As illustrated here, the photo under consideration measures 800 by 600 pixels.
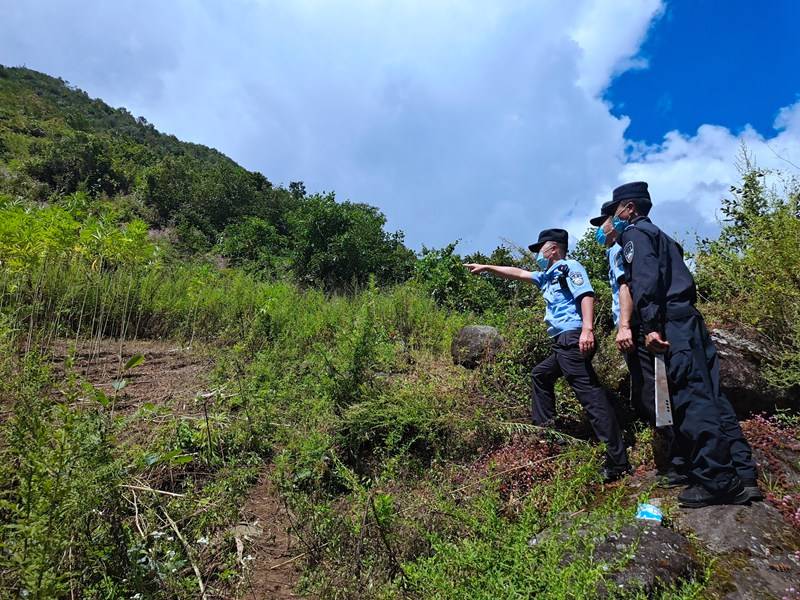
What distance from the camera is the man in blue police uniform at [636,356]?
303 cm

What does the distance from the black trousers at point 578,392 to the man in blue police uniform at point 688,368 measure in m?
0.40

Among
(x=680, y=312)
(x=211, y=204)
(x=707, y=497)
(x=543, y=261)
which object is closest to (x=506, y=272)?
(x=543, y=261)

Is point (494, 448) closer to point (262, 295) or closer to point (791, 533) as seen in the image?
point (791, 533)

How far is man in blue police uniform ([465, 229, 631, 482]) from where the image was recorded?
3219 millimetres

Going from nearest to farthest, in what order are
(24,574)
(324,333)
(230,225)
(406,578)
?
1. (24,574)
2. (406,578)
3. (324,333)
4. (230,225)

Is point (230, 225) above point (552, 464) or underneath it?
above

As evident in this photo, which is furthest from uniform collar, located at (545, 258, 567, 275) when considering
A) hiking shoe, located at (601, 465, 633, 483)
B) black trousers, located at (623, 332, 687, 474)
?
hiking shoe, located at (601, 465, 633, 483)

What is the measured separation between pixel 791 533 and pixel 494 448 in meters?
1.71

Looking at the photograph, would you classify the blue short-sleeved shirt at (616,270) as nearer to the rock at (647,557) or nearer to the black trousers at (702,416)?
the black trousers at (702,416)

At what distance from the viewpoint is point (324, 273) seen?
14.6 metres

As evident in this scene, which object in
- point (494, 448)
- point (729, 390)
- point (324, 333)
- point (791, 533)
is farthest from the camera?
point (324, 333)

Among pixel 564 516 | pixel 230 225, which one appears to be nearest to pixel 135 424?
pixel 564 516

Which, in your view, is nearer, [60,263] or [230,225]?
[60,263]

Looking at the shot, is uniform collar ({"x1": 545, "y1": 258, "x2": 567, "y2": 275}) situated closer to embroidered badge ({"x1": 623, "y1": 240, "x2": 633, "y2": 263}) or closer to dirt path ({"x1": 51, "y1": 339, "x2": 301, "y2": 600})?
embroidered badge ({"x1": 623, "y1": 240, "x2": 633, "y2": 263})
